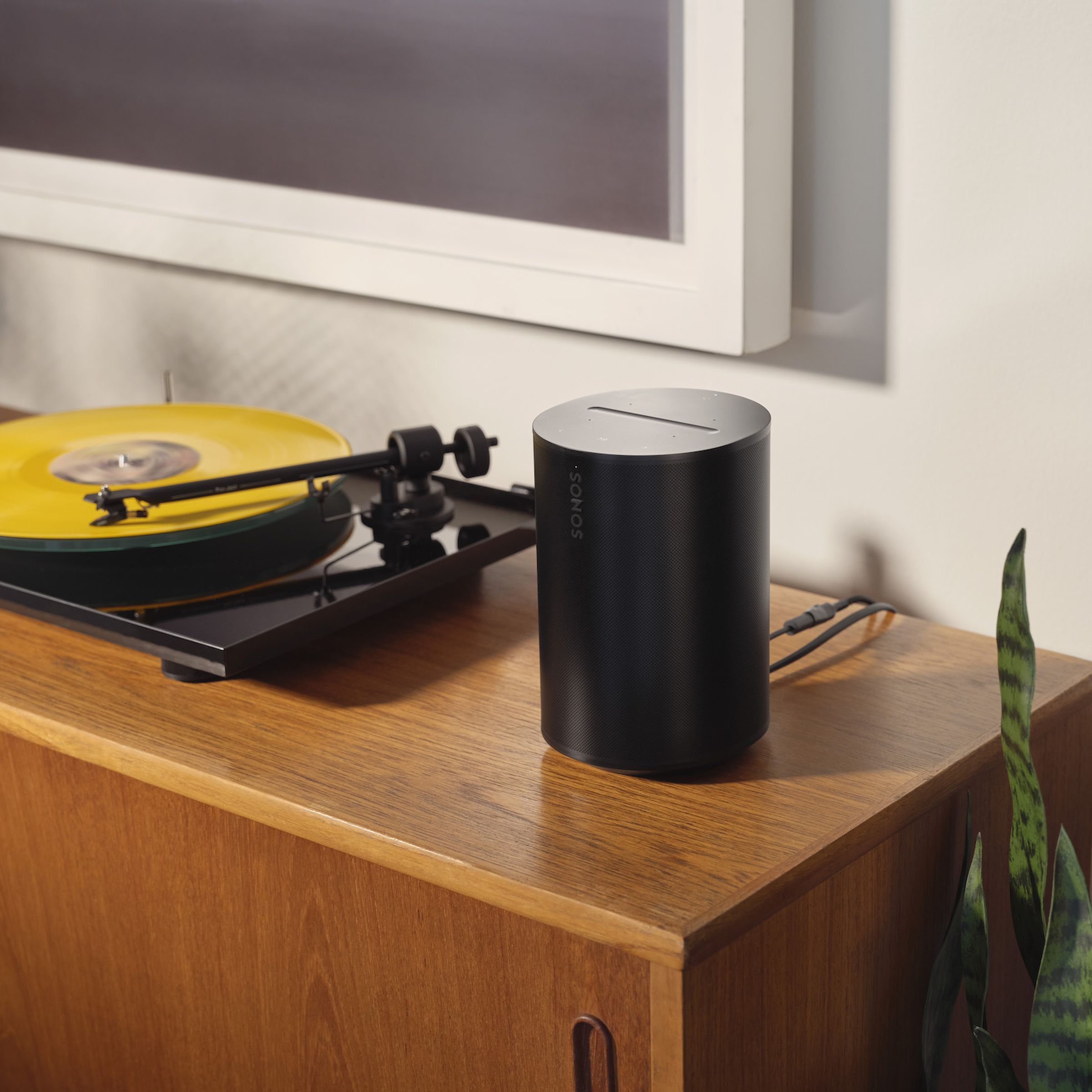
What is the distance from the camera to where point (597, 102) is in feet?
2.97

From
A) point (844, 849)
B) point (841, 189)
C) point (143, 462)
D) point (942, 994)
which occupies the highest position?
point (841, 189)

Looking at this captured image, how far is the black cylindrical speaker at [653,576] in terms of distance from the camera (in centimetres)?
59

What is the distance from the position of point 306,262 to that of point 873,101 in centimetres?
50

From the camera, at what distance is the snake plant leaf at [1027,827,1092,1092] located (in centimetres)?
56

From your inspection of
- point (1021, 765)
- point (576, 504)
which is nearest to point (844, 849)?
point (1021, 765)

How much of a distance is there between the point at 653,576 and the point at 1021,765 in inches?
7.1

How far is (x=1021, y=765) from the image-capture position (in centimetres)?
58

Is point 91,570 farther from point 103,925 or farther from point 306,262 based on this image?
point 306,262

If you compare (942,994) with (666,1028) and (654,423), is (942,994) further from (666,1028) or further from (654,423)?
(654,423)

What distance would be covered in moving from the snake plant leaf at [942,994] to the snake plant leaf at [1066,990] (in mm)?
72

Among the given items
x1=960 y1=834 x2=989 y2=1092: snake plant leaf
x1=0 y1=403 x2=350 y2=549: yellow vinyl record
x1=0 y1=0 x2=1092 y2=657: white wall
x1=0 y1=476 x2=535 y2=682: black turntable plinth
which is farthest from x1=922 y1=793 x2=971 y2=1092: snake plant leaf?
x1=0 y1=403 x2=350 y2=549: yellow vinyl record

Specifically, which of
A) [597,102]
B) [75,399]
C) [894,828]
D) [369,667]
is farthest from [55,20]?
[894,828]

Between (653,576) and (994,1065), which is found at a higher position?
(653,576)

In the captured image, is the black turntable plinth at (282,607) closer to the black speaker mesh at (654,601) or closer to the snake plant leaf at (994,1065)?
the black speaker mesh at (654,601)
